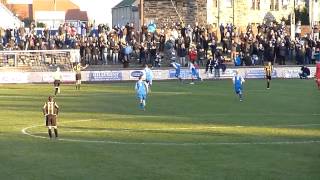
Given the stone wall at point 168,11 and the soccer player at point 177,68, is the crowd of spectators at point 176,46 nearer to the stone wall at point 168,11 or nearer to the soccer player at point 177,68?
the soccer player at point 177,68

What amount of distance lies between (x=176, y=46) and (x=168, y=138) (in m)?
40.1

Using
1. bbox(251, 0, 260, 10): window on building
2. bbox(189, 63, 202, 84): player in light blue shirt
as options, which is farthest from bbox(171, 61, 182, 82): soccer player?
bbox(251, 0, 260, 10): window on building

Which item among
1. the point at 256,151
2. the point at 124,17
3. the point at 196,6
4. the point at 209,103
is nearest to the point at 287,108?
the point at 209,103

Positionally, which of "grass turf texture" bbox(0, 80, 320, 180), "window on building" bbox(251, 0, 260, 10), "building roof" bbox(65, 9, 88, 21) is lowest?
"grass turf texture" bbox(0, 80, 320, 180)

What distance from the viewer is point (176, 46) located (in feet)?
218

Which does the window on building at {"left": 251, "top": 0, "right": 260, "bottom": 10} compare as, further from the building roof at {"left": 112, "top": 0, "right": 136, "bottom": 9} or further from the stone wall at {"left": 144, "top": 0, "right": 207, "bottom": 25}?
the building roof at {"left": 112, "top": 0, "right": 136, "bottom": 9}

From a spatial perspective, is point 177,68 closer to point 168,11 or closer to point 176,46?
point 176,46

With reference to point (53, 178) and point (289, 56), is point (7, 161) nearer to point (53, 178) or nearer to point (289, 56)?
point (53, 178)

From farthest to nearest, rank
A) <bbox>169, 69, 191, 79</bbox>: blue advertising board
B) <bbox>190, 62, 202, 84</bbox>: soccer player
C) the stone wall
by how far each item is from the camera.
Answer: the stone wall
<bbox>169, 69, 191, 79</bbox>: blue advertising board
<bbox>190, 62, 202, 84</bbox>: soccer player

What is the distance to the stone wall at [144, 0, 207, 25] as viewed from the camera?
89812mm

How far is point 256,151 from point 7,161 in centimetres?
718

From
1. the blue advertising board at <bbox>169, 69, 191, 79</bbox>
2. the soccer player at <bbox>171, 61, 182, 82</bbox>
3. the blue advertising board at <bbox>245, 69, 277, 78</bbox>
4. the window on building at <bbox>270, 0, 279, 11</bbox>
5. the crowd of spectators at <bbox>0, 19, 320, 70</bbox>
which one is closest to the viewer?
the soccer player at <bbox>171, 61, 182, 82</bbox>

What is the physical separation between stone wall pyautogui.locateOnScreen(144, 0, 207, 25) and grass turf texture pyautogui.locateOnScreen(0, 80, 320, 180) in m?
42.2

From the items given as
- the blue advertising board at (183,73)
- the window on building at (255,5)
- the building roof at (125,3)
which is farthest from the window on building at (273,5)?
the blue advertising board at (183,73)
